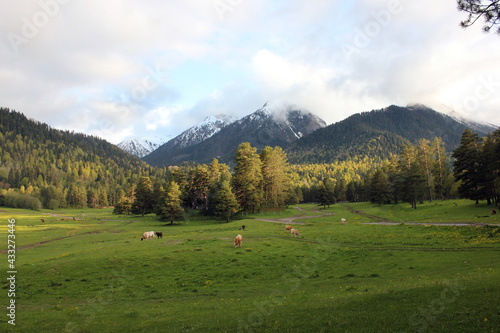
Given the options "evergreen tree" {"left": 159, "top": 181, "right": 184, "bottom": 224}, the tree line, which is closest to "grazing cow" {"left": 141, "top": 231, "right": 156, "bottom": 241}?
the tree line

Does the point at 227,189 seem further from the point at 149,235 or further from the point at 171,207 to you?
the point at 149,235

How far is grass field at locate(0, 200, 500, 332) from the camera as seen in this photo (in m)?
11.0

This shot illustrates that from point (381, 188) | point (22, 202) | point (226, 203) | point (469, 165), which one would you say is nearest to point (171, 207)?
point (226, 203)

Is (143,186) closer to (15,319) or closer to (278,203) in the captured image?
(278,203)

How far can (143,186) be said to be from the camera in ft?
314

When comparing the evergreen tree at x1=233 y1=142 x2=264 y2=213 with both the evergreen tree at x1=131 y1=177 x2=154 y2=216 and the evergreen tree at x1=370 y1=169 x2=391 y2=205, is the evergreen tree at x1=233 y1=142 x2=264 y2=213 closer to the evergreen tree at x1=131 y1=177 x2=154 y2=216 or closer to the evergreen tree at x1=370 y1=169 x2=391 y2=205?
the evergreen tree at x1=131 y1=177 x2=154 y2=216

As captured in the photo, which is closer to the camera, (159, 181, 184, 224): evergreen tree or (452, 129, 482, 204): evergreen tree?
(452, 129, 482, 204): evergreen tree

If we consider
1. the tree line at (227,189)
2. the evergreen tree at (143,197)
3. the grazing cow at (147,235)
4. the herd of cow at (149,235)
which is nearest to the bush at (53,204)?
the tree line at (227,189)

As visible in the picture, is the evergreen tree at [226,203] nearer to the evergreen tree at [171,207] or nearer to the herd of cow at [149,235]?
the evergreen tree at [171,207]

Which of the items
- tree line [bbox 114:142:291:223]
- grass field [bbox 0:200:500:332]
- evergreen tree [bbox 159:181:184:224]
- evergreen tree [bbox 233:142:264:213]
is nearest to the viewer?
grass field [bbox 0:200:500:332]

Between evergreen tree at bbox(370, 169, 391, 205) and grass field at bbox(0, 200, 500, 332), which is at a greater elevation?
evergreen tree at bbox(370, 169, 391, 205)

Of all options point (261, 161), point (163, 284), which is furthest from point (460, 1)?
point (261, 161)

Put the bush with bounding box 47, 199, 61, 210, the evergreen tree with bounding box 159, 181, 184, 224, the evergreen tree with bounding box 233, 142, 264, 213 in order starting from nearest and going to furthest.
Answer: the evergreen tree with bounding box 159, 181, 184, 224 → the evergreen tree with bounding box 233, 142, 264, 213 → the bush with bounding box 47, 199, 61, 210

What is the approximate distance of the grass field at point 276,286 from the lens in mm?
10961
